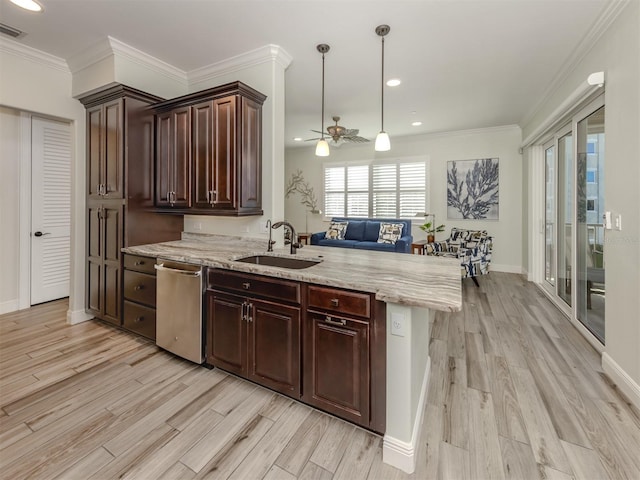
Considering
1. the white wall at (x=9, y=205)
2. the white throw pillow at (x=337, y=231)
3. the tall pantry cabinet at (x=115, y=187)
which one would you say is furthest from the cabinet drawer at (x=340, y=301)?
the white throw pillow at (x=337, y=231)

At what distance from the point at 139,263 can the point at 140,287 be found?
221 mm

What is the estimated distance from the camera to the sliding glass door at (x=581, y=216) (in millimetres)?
2846

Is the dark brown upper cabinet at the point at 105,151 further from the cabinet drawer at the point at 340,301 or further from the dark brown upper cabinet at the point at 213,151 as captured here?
the cabinet drawer at the point at 340,301

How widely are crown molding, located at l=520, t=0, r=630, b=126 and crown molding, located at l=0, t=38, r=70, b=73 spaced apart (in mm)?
4963

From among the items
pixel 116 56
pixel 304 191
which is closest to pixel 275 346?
pixel 116 56

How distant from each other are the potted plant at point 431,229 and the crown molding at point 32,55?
583cm

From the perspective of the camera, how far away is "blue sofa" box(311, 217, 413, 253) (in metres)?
5.84

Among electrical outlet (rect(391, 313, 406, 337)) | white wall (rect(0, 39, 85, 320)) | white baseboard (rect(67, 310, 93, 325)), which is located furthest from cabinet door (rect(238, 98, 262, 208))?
white baseboard (rect(67, 310, 93, 325))

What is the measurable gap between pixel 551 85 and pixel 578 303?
265 cm

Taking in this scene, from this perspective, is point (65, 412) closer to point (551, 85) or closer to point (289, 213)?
point (551, 85)

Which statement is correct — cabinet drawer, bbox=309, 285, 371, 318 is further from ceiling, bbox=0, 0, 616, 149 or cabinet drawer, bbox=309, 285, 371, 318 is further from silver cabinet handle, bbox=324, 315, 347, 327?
ceiling, bbox=0, 0, 616, 149

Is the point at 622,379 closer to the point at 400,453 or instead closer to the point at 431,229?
the point at 400,453

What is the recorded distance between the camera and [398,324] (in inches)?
60.4

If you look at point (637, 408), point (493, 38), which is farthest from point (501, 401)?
point (493, 38)
